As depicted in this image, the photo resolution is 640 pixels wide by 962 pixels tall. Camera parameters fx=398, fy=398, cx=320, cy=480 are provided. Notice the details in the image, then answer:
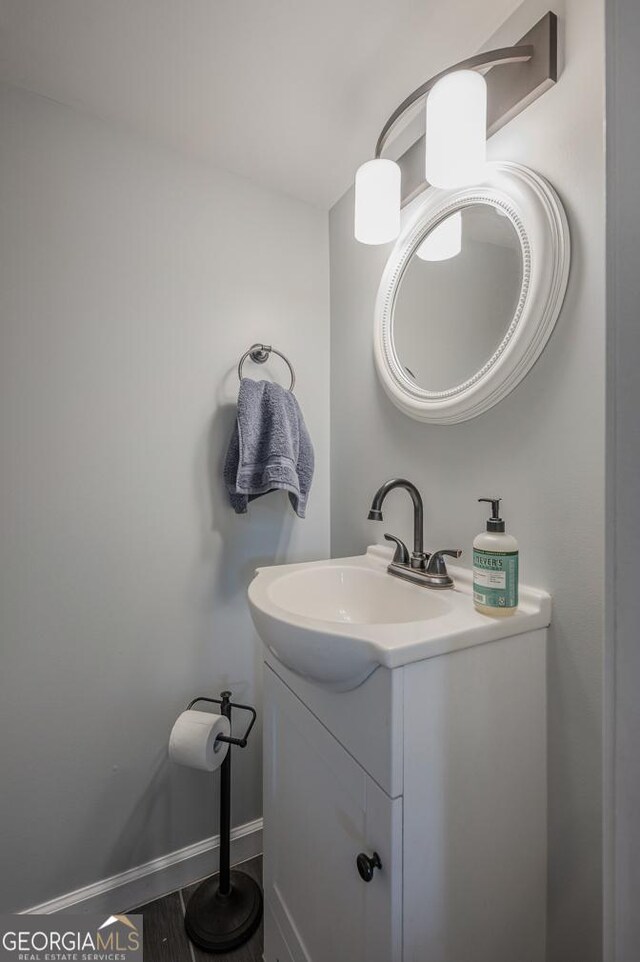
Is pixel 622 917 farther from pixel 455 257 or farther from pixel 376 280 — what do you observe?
pixel 376 280

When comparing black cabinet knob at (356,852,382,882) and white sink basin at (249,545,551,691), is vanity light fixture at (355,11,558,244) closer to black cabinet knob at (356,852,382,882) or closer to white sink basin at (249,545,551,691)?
white sink basin at (249,545,551,691)

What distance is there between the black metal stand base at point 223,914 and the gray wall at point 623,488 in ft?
3.77

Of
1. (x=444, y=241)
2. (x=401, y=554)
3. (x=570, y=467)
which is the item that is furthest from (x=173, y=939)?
Result: (x=444, y=241)

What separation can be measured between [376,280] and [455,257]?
0.33 metres

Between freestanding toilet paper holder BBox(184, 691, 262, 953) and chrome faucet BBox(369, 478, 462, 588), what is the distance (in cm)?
63

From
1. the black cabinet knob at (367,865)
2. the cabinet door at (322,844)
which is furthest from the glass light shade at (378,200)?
the black cabinet knob at (367,865)

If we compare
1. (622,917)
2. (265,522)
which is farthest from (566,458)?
(265,522)

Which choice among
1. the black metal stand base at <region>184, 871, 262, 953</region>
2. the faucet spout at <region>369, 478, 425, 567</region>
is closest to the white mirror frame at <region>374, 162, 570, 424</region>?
the faucet spout at <region>369, 478, 425, 567</region>

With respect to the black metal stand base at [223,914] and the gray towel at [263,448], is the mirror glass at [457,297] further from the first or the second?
the black metal stand base at [223,914]

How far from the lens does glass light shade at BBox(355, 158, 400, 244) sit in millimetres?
981

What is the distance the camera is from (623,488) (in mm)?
335

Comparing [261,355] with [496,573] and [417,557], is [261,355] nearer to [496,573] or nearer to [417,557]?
[417,557]

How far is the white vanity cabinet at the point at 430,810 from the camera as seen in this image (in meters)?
0.58

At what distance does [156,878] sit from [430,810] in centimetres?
109
